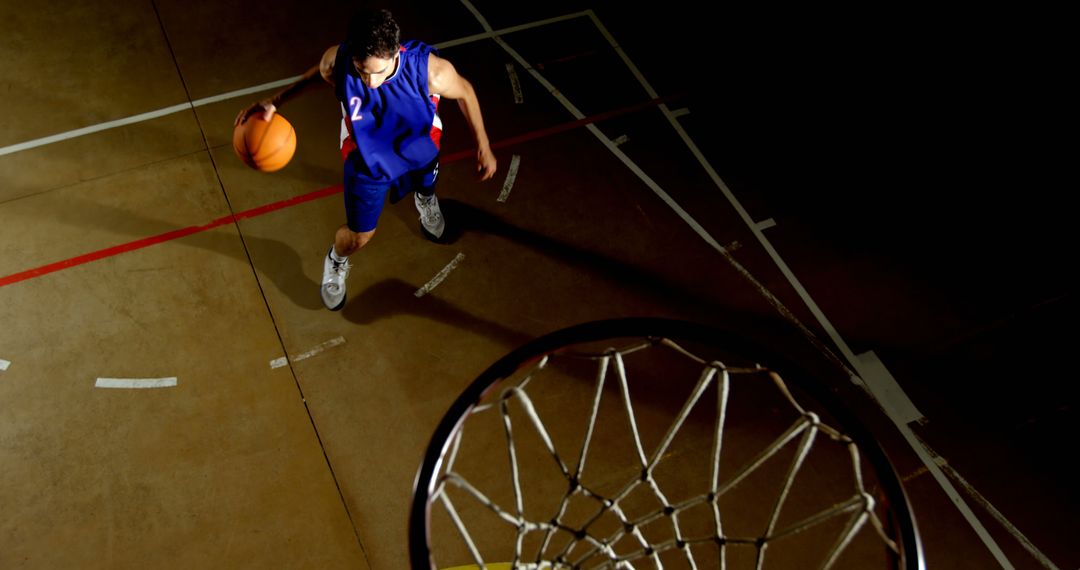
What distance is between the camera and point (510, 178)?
17.6ft

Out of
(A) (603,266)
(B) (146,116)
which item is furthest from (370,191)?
(B) (146,116)

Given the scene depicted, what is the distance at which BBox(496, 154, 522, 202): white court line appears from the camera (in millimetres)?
5258

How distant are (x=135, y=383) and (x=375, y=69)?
2.53 meters

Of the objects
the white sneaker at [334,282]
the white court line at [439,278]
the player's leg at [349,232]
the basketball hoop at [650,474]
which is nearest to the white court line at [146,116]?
the player's leg at [349,232]

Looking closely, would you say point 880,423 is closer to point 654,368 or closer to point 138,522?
point 654,368

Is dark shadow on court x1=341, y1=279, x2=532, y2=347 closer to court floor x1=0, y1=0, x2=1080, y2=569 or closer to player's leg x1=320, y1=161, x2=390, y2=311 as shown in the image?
court floor x1=0, y1=0, x2=1080, y2=569

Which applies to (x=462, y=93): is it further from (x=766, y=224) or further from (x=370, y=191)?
(x=766, y=224)

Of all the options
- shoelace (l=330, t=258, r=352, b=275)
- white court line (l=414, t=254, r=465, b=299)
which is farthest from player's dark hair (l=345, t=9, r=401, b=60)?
white court line (l=414, t=254, r=465, b=299)

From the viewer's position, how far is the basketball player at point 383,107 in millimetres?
3281

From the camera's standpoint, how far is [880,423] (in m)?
4.58

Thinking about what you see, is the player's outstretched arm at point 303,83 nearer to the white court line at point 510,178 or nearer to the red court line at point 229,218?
the red court line at point 229,218

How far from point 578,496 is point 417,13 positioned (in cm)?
418

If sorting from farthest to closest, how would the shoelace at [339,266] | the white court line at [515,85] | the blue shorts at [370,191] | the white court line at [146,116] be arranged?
the white court line at [515,85] < the white court line at [146,116] < the shoelace at [339,266] < the blue shorts at [370,191]

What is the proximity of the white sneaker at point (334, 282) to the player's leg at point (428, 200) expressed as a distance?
584mm
